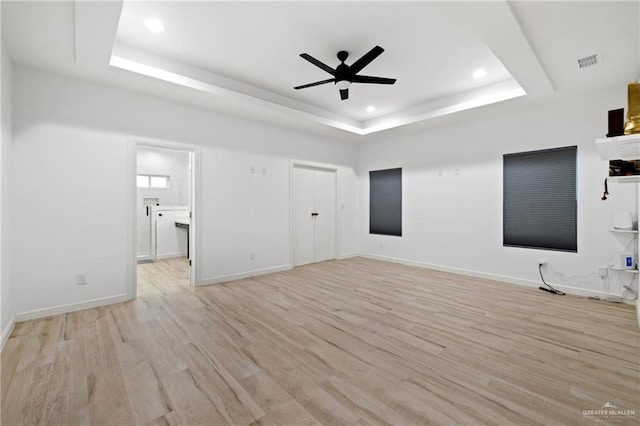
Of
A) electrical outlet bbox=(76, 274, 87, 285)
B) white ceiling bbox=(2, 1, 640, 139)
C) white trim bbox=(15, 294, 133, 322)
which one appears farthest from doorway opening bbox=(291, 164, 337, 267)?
electrical outlet bbox=(76, 274, 87, 285)

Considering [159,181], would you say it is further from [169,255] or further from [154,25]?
[154,25]

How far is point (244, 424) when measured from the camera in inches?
62.0

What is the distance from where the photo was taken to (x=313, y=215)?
6211 mm

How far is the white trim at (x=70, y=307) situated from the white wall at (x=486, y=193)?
4.98 meters

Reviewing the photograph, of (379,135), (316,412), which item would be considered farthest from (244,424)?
(379,135)

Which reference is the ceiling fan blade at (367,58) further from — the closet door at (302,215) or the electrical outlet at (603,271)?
the electrical outlet at (603,271)

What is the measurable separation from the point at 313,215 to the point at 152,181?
4244 millimetres

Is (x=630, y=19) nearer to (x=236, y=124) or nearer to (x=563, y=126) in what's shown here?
(x=563, y=126)

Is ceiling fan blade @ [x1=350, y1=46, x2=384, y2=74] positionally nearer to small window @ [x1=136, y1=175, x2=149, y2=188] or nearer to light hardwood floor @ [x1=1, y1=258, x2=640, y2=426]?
light hardwood floor @ [x1=1, y1=258, x2=640, y2=426]

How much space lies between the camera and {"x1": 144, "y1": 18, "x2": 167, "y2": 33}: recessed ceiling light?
2.78m

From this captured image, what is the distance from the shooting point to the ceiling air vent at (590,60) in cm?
296

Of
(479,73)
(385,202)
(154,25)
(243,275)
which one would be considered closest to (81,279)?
(243,275)

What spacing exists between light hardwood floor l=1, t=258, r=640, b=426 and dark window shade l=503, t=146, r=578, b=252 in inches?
37.1

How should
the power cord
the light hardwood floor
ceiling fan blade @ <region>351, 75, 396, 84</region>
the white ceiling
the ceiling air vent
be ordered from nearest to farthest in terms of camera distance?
the light hardwood floor < the white ceiling < the ceiling air vent < ceiling fan blade @ <region>351, 75, 396, 84</region> < the power cord
